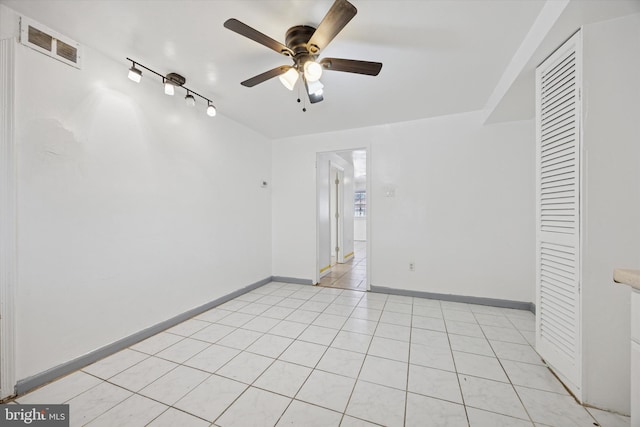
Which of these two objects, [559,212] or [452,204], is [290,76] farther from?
[452,204]

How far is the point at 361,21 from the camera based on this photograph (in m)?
1.63

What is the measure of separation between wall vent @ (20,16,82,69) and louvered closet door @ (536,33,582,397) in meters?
3.62

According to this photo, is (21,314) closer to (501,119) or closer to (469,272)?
(469,272)

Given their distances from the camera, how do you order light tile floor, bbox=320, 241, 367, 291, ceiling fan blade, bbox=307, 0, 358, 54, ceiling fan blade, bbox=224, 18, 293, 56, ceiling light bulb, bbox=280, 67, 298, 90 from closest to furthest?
ceiling fan blade, bbox=307, 0, 358, 54 → ceiling fan blade, bbox=224, 18, 293, 56 → ceiling light bulb, bbox=280, 67, 298, 90 → light tile floor, bbox=320, 241, 367, 291

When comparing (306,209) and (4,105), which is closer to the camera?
(4,105)

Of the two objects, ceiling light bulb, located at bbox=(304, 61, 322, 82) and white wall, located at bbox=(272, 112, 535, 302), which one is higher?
ceiling light bulb, located at bbox=(304, 61, 322, 82)

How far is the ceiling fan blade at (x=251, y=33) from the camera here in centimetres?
133

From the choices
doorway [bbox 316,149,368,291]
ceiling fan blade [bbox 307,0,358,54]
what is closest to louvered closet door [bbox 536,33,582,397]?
ceiling fan blade [bbox 307,0,358,54]

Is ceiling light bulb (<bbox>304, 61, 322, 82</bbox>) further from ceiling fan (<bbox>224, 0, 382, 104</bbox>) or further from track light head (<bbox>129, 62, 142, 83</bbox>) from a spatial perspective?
track light head (<bbox>129, 62, 142, 83</bbox>)

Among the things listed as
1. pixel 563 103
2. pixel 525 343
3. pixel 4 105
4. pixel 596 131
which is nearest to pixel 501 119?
pixel 563 103

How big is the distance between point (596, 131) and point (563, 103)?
33 cm

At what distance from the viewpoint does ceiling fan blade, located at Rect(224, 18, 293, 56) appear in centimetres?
133

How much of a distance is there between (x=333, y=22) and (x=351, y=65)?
1.33ft

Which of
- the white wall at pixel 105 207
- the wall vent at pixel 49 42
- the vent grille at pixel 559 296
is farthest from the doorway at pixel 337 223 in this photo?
the wall vent at pixel 49 42
